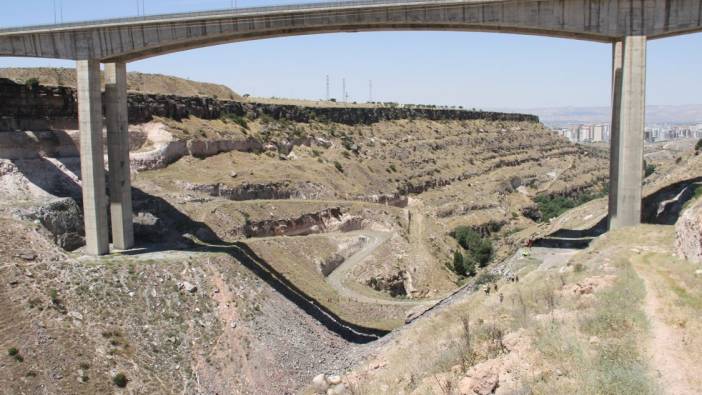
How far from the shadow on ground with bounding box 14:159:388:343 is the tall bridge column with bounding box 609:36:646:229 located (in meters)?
15.2

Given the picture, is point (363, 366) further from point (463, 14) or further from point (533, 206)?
point (533, 206)

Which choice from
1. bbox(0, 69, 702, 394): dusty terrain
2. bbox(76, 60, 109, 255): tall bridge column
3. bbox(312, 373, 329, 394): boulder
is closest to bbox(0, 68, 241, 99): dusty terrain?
bbox(0, 69, 702, 394): dusty terrain

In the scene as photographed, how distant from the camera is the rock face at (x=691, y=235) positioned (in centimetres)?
2205

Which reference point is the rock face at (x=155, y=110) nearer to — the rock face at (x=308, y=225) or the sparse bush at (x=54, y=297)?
the rock face at (x=308, y=225)

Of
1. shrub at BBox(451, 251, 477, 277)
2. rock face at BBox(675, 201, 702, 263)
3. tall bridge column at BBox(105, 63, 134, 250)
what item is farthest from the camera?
shrub at BBox(451, 251, 477, 277)

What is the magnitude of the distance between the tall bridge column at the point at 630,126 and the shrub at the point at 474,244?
80.4ft

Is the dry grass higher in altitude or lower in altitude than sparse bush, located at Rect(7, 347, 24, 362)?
higher

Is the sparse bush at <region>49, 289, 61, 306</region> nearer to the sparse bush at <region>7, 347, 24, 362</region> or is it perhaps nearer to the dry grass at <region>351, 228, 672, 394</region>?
the sparse bush at <region>7, 347, 24, 362</region>

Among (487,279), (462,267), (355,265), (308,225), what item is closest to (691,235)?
(487,279)

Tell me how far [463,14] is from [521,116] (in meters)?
107

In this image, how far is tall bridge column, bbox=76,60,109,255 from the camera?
3541 cm

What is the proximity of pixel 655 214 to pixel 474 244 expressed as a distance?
25599mm

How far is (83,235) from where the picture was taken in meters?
37.2

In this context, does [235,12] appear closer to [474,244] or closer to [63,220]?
[63,220]
